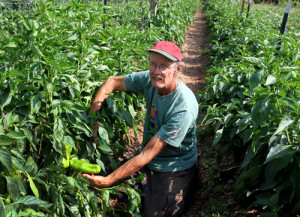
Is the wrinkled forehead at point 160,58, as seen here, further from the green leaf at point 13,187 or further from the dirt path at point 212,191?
the green leaf at point 13,187

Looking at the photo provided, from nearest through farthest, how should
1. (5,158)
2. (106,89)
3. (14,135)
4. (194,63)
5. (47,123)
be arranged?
1. (5,158)
2. (14,135)
3. (47,123)
4. (106,89)
5. (194,63)

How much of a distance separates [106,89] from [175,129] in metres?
0.66

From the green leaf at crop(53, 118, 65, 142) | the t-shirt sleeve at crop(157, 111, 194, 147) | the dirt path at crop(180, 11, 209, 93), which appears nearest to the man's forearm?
the t-shirt sleeve at crop(157, 111, 194, 147)

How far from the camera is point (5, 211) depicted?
62.0 inches

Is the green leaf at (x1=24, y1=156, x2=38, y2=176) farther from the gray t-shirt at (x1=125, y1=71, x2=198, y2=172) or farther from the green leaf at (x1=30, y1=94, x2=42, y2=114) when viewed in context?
the gray t-shirt at (x1=125, y1=71, x2=198, y2=172)

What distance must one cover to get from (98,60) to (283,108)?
1.61m

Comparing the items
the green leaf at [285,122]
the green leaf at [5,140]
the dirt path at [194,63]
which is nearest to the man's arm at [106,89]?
the green leaf at [5,140]

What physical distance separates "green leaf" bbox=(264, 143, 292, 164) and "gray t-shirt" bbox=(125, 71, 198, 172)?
76cm

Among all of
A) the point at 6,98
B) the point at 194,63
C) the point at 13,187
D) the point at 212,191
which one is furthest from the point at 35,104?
the point at 194,63

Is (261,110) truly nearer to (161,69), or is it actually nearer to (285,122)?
(285,122)

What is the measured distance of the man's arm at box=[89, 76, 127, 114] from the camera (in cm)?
254

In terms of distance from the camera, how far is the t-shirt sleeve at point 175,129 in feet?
8.14

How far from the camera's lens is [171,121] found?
99.7 inches

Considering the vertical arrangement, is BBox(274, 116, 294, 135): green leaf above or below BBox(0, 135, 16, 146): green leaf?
above
